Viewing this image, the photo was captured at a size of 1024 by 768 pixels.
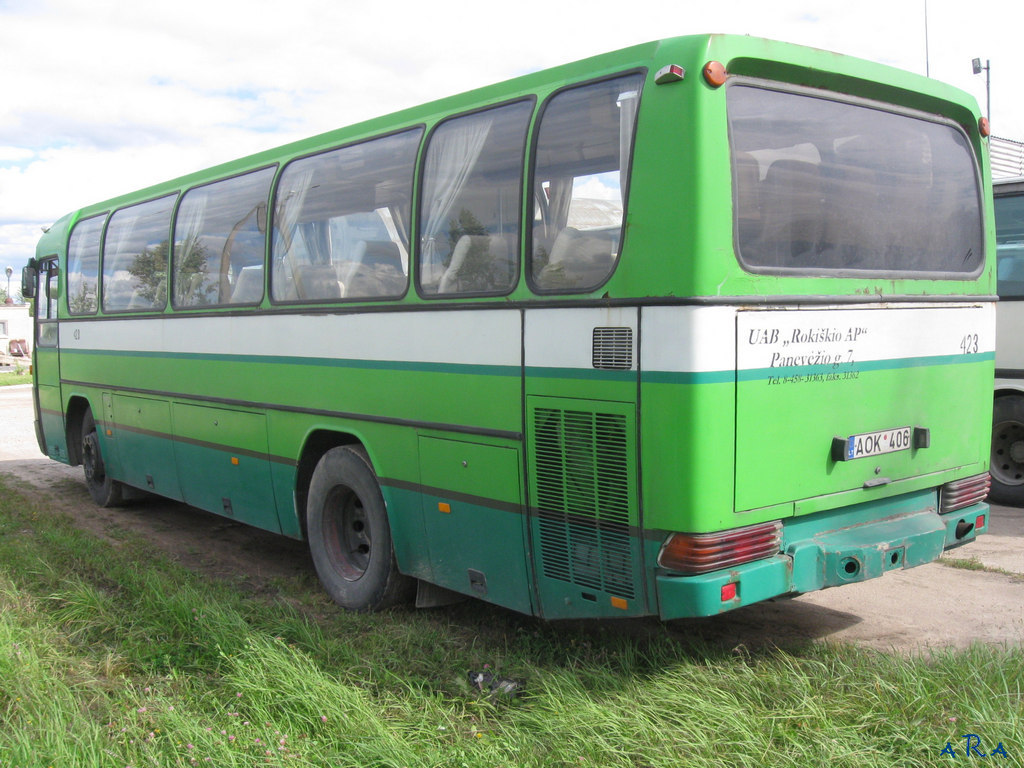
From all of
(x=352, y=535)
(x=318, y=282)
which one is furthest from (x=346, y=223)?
(x=352, y=535)

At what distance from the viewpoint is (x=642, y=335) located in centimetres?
398

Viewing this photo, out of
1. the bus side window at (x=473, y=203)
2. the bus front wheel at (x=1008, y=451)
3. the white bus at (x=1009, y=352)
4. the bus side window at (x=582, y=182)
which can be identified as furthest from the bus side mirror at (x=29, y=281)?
the bus front wheel at (x=1008, y=451)

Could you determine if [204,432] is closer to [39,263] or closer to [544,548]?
[544,548]

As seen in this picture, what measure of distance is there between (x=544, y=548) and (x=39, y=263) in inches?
334

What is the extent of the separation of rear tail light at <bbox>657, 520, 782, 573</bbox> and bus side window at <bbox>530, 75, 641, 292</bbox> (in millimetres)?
1158

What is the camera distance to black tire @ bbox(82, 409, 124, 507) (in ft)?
31.1

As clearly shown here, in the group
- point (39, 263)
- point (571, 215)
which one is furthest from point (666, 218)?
point (39, 263)

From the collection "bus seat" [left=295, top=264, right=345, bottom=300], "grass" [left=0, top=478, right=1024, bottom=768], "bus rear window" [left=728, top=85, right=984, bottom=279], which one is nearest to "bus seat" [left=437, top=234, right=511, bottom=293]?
"bus seat" [left=295, top=264, right=345, bottom=300]

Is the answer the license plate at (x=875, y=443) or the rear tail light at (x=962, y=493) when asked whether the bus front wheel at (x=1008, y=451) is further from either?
the license plate at (x=875, y=443)

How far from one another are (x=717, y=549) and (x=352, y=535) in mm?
2949

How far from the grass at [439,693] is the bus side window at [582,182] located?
1795 millimetres

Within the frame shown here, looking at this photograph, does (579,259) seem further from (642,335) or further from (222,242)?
(222,242)

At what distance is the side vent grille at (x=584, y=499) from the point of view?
4.14m

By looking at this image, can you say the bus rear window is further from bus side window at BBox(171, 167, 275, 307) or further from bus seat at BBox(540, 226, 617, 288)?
bus side window at BBox(171, 167, 275, 307)
